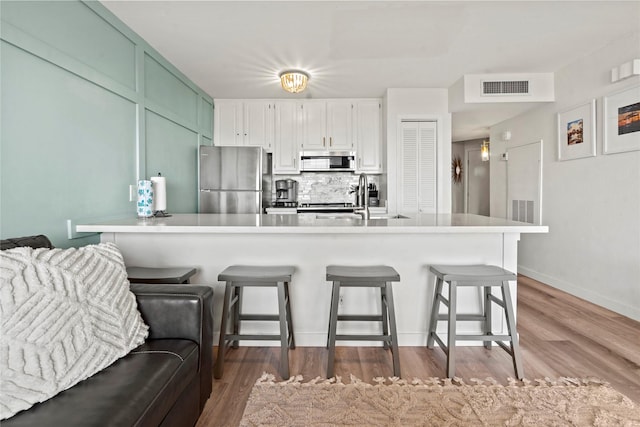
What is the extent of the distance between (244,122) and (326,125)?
3.91 feet

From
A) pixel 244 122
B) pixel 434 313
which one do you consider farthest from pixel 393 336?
pixel 244 122

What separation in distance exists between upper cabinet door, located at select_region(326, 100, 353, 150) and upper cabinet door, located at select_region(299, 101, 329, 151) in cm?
6

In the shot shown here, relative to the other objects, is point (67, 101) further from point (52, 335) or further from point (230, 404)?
point (230, 404)

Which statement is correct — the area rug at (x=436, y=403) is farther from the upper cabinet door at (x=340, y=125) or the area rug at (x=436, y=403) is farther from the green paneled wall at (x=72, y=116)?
the upper cabinet door at (x=340, y=125)

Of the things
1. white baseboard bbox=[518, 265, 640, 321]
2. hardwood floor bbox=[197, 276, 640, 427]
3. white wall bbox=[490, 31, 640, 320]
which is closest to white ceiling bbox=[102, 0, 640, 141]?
white wall bbox=[490, 31, 640, 320]

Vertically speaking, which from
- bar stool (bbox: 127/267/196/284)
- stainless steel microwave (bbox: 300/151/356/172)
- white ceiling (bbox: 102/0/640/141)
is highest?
white ceiling (bbox: 102/0/640/141)

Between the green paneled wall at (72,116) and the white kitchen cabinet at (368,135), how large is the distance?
8.50 feet

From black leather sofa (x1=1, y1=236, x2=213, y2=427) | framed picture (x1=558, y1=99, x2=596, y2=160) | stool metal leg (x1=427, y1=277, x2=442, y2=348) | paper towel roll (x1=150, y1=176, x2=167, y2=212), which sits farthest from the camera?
framed picture (x1=558, y1=99, x2=596, y2=160)

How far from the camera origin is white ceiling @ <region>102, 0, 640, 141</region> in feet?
8.08

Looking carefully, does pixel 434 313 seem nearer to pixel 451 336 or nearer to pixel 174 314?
pixel 451 336

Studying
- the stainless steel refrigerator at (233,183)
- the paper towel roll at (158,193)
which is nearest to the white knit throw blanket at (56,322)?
the paper towel roll at (158,193)

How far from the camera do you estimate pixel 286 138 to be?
4848 millimetres

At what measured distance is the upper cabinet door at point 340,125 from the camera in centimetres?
480

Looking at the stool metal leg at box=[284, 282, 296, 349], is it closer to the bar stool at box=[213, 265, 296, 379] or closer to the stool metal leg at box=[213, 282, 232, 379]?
the bar stool at box=[213, 265, 296, 379]
